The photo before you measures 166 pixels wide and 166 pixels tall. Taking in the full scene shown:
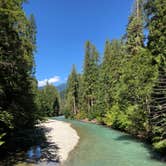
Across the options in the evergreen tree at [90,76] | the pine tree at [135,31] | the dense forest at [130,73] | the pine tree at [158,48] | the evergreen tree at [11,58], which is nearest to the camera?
the evergreen tree at [11,58]

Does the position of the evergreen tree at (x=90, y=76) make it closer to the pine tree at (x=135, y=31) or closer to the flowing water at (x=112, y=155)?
the pine tree at (x=135, y=31)

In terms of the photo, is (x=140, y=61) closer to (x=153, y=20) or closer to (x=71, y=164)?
(x=153, y=20)

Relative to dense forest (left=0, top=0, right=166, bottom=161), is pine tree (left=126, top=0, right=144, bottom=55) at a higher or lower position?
higher

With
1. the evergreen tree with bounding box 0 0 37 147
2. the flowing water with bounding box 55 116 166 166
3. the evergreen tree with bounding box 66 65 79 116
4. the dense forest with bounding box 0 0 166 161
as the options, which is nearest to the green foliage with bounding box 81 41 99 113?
the evergreen tree with bounding box 66 65 79 116

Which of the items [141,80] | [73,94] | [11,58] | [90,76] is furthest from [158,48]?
[73,94]

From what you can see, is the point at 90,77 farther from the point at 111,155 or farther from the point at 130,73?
the point at 111,155

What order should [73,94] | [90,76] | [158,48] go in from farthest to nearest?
[73,94]
[90,76]
[158,48]

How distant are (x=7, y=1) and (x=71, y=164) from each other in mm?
8667

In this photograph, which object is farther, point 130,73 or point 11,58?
point 130,73

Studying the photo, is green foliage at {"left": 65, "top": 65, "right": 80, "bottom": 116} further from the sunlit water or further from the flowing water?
the flowing water

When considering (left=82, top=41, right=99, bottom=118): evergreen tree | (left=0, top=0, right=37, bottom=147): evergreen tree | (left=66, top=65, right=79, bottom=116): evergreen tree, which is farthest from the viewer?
(left=66, top=65, right=79, bottom=116): evergreen tree

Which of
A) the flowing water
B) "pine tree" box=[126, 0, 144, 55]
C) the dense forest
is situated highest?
"pine tree" box=[126, 0, 144, 55]

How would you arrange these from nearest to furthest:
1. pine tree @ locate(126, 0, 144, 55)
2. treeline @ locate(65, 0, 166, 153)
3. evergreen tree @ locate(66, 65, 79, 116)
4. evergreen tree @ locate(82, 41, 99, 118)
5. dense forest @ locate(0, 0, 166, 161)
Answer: dense forest @ locate(0, 0, 166, 161), treeline @ locate(65, 0, 166, 153), pine tree @ locate(126, 0, 144, 55), evergreen tree @ locate(82, 41, 99, 118), evergreen tree @ locate(66, 65, 79, 116)

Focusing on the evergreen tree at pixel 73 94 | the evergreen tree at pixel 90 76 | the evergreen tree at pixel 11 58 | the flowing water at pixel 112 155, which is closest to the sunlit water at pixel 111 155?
the flowing water at pixel 112 155
